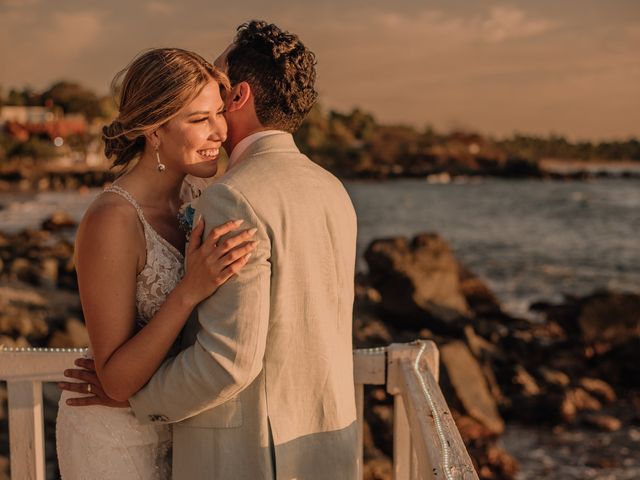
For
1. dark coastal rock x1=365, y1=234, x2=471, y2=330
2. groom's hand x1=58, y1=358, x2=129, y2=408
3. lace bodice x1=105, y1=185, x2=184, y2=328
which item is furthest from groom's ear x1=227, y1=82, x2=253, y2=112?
dark coastal rock x1=365, y1=234, x2=471, y2=330

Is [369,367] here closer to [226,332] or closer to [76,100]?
[226,332]

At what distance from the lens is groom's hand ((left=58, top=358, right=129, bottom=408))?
2168 mm

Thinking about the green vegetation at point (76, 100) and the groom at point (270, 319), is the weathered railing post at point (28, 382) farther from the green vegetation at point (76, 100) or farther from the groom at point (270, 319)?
the green vegetation at point (76, 100)

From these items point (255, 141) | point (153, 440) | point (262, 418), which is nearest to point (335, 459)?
point (262, 418)

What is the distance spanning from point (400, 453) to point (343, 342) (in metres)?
0.78

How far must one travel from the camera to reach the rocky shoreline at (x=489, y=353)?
8.85 m

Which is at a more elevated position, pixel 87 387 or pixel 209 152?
pixel 209 152

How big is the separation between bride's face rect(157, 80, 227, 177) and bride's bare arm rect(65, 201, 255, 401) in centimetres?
22

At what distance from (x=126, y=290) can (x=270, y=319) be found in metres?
0.43

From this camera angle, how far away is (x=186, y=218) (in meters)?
2.27

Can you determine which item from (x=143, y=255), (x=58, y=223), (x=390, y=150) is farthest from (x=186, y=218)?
(x=390, y=150)

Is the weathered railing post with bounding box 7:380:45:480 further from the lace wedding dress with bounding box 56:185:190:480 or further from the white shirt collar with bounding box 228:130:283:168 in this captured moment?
the white shirt collar with bounding box 228:130:283:168

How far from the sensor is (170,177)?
7.64 ft

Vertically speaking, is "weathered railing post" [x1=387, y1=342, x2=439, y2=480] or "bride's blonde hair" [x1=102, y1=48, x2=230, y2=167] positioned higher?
"bride's blonde hair" [x1=102, y1=48, x2=230, y2=167]
